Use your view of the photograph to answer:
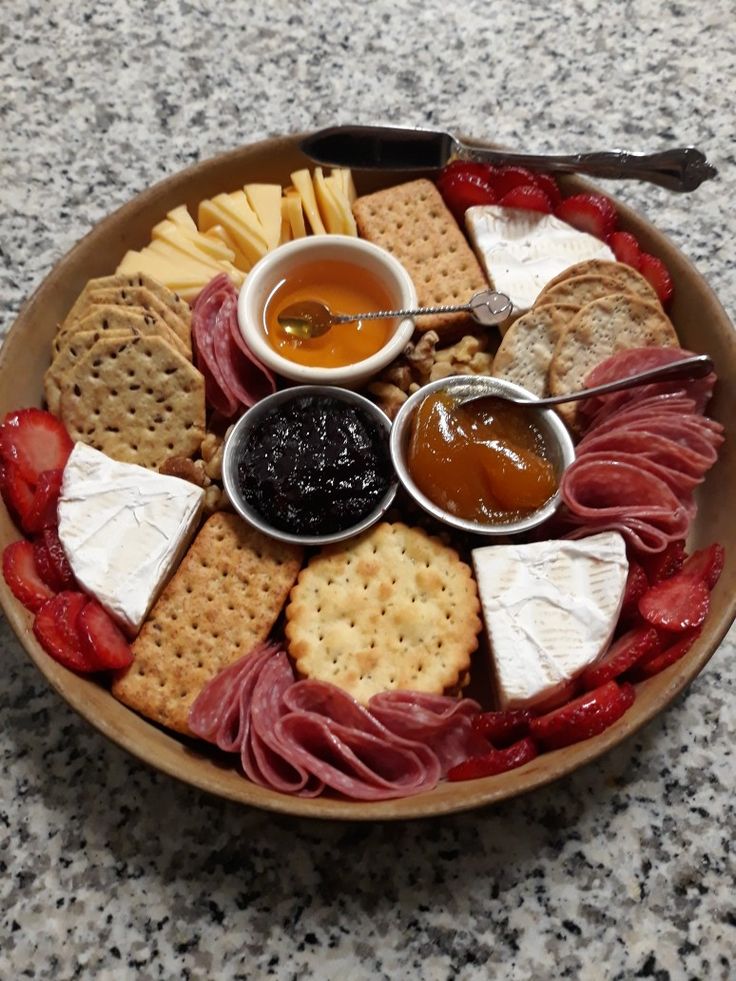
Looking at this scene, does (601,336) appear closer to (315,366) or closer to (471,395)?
(471,395)

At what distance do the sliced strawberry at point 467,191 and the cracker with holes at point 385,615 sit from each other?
0.75 m

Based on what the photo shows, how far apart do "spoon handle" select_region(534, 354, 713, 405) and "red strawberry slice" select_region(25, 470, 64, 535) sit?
0.91m

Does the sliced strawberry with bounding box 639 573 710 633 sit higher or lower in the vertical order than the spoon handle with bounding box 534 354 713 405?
lower

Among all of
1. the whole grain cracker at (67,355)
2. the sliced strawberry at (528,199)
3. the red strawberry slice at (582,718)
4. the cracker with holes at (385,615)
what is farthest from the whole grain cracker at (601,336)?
the whole grain cracker at (67,355)

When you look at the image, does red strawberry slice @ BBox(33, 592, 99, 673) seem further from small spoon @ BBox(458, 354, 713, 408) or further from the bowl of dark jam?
small spoon @ BBox(458, 354, 713, 408)

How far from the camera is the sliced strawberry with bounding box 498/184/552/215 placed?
1.76 m

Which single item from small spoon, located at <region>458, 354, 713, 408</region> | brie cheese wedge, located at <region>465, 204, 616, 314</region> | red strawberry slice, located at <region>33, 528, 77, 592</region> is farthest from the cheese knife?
red strawberry slice, located at <region>33, 528, 77, 592</region>

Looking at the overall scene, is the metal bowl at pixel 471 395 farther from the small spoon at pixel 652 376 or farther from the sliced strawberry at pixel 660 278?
the sliced strawberry at pixel 660 278

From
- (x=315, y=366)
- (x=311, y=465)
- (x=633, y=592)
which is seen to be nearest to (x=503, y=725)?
(x=633, y=592)

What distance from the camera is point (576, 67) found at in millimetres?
2229

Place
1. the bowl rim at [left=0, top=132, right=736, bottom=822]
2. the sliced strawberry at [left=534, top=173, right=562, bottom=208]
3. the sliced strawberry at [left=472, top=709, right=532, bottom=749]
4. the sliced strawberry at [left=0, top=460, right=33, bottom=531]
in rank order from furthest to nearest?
the sliced strawberry at [left=534, top=173, right=562, bottom=208] → the sliced strawberry at [left=0, top=460, right=33, bottom=531] → the sliced strawberry at [left=472, top=709, right=532, bottom=749] → the bowl rim at [left=0, top=132, right=736, bottom=822]

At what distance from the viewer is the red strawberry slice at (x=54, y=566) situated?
1.46 metres

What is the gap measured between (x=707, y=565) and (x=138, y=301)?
3.74 feet

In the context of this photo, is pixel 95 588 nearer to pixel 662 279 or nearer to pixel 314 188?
pixel 314 188
